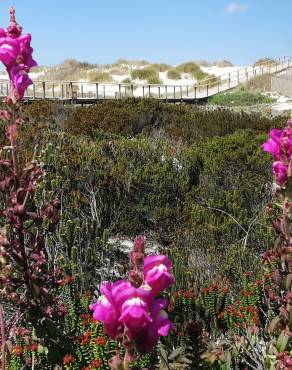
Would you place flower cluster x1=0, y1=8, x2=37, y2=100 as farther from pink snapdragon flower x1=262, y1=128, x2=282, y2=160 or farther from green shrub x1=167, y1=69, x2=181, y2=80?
green shrub x1=167, y1=69, x2=181, y2=80

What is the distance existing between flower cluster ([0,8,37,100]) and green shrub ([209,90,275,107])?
76.1 ft

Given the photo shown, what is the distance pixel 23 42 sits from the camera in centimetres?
230

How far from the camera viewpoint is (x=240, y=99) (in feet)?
85.6

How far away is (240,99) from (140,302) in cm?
2555

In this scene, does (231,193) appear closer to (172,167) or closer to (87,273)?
(172,167)

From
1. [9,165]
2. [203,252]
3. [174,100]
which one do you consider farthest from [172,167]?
[174,100]

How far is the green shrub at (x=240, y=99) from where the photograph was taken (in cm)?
2538

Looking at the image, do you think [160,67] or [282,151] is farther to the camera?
[160,67]

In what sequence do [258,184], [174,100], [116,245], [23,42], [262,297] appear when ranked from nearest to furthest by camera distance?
[23,42] < [262,297] < [116,245] < [258,184] < [174,100]

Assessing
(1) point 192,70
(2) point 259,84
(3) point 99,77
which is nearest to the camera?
(2) point 259,84

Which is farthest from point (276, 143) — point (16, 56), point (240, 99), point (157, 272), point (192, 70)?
point (192, 70)

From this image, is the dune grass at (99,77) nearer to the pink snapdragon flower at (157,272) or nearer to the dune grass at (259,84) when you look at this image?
the dune grass at (259,84)

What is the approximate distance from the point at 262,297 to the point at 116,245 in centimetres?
233

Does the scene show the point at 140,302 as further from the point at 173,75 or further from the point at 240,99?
the point at 173,75
